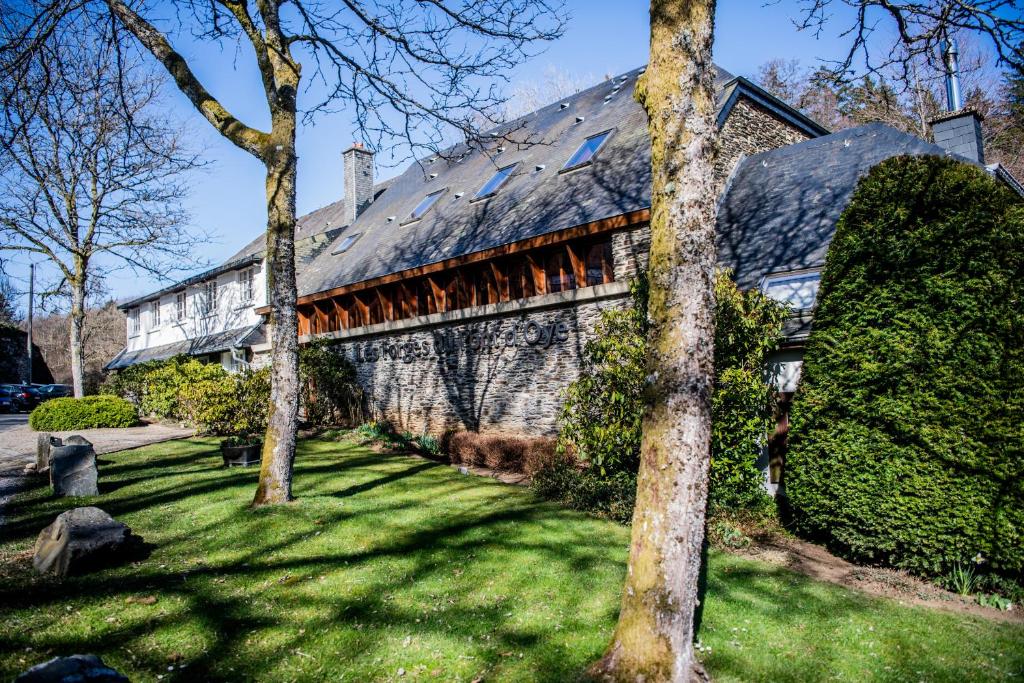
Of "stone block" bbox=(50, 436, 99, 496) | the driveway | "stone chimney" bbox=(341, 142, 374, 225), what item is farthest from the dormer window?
"stone block" bbox=(50, 436, 99, 496)

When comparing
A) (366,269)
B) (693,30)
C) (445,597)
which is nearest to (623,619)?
(445,597)

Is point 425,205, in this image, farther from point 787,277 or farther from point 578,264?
point 787,277

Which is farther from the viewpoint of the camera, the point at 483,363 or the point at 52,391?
the point at 52,391

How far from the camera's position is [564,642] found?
188 inches

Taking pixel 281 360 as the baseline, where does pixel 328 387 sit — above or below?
below

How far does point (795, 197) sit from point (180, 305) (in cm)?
2707

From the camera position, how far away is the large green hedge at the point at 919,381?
18.9ft

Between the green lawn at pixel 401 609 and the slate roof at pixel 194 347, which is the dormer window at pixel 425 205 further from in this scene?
the green lawn at pixel 401 609

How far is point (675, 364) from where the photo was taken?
13.1ft

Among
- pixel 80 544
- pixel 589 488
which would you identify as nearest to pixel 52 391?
pixel 80 544

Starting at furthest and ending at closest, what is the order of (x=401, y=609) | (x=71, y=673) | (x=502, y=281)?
(x=502, y=281) → (x=401, y=609) → (x=71, y=673)

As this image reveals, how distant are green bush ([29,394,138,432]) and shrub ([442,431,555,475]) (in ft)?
37.4

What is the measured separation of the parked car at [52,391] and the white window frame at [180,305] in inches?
386

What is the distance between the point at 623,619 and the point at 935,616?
3.49 m
